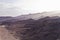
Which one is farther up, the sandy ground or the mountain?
the mountain

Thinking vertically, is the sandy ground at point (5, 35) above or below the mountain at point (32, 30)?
below

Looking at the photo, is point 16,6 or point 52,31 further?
point 16,6

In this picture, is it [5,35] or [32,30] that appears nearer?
[5,35]

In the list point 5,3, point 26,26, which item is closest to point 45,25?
point 26,26

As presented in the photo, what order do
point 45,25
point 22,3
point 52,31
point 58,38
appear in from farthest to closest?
point 22,3, point 45,25, point 52,31, point 58,38

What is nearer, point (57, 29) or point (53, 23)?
point (57, 29)

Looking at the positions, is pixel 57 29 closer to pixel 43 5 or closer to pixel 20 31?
pixel 20 31

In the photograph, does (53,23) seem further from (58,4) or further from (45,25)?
(58,4)

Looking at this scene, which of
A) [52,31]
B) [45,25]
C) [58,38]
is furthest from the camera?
[45,25]

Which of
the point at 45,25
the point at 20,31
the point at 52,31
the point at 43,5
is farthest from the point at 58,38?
the point at 43,5
